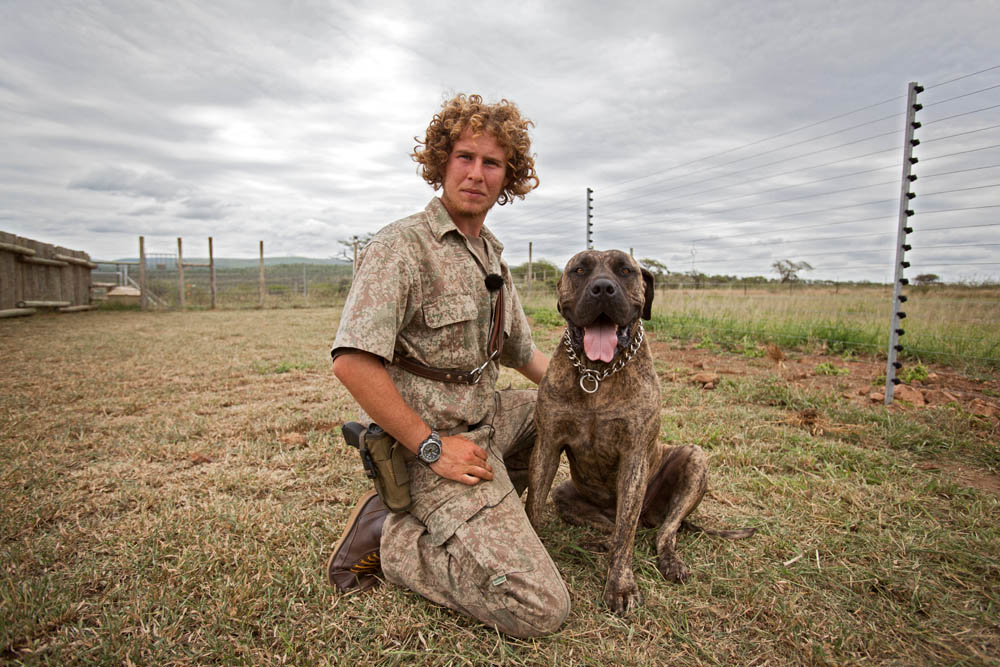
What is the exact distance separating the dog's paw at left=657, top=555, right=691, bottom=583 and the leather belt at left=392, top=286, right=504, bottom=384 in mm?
1143

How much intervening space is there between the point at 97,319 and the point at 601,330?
1456cm

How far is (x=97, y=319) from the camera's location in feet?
41.0

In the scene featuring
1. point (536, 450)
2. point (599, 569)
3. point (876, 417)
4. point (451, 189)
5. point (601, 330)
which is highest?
point (451, 189)

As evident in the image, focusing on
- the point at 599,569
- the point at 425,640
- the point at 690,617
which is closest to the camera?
the point at 425,640

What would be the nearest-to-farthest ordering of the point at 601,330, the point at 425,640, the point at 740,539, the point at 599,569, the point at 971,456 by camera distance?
the point at 425,640 → the point at 601,330 → the point at 599,569 → the point at 740,539 → the point at 971,456

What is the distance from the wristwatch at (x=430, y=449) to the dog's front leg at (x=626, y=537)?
2.56ft

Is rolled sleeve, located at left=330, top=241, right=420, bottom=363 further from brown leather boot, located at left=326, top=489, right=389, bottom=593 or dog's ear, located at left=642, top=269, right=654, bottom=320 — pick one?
dog's ear, located at left=642, top=269, right=654, bottom=320

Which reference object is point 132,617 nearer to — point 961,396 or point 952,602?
point 952,602

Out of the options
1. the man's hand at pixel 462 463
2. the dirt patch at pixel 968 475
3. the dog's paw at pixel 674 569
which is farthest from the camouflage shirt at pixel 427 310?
the dirt patch at pixel 968 475

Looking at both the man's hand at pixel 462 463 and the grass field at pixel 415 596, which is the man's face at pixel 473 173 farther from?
the grass field at pixel 415 596

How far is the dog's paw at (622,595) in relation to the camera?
6.51 feet

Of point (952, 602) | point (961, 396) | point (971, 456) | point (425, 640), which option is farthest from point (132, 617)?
point (961, 396)

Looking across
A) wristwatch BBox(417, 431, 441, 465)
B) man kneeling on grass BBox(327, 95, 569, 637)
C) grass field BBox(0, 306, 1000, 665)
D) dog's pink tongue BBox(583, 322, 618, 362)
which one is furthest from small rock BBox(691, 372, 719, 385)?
wristwatch BBox(417, 431, 441, 465)

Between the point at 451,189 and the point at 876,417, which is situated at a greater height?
the point at 451,189
